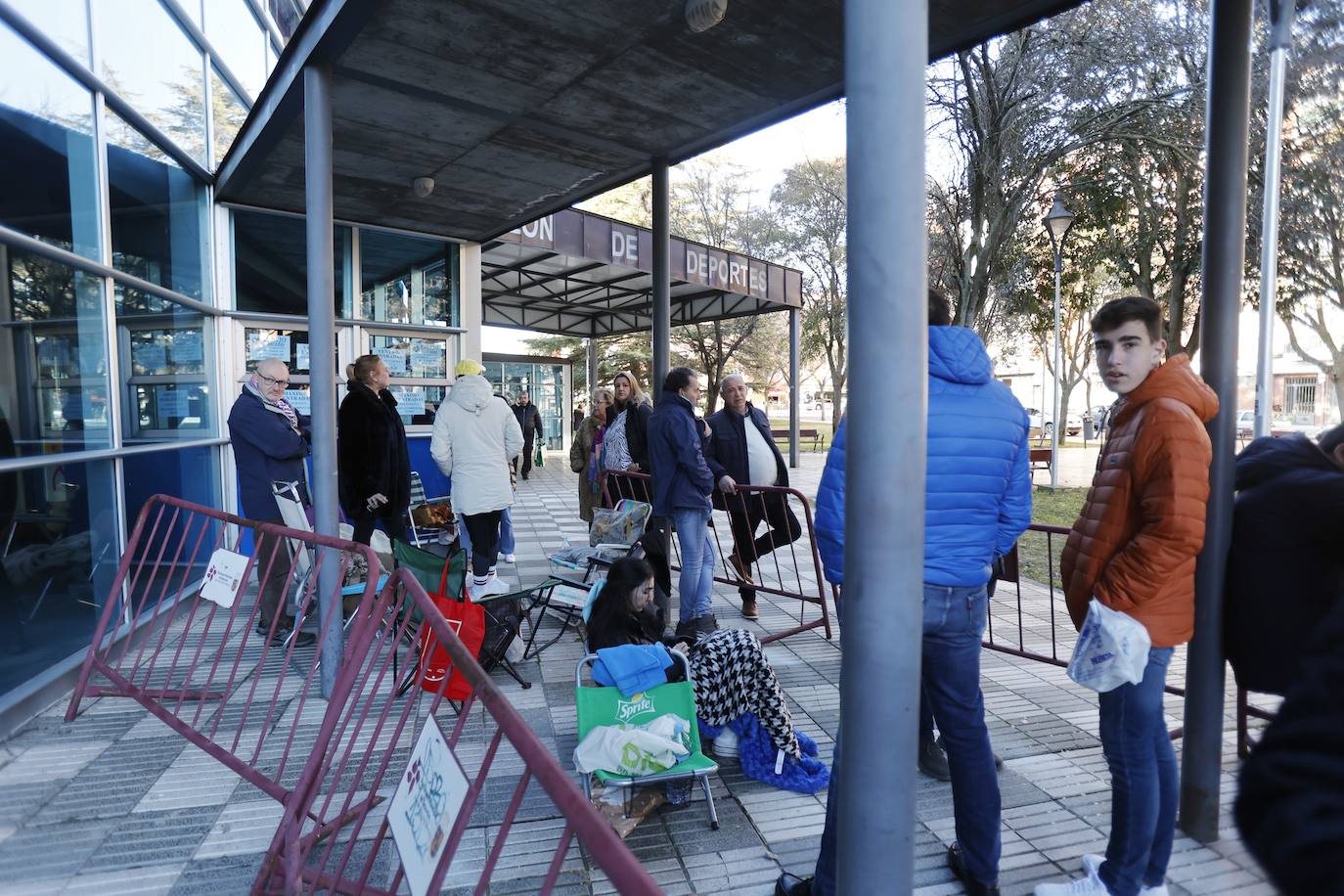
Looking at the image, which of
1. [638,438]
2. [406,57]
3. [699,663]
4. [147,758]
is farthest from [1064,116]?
[147,758]

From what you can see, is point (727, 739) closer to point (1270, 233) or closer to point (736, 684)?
point (736, 684)

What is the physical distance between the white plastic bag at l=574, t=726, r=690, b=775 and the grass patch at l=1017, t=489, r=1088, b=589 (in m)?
3.55

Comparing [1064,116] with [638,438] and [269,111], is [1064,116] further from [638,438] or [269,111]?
[269,111]

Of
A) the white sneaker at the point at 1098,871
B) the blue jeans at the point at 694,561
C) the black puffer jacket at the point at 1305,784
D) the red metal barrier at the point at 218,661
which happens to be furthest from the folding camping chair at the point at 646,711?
the black puffer jacket at the point at 1305,784

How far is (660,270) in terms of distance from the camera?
611cm

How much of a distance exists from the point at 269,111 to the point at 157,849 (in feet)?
14.7

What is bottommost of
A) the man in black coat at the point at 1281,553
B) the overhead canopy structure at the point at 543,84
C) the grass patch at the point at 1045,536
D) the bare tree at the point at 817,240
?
the grass patch at the point at 1045,536

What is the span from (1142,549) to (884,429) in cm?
135

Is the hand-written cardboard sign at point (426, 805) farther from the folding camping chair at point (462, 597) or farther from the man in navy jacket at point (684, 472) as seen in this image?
the man in navy jacket at point (684, 472)

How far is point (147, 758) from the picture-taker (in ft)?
11.8

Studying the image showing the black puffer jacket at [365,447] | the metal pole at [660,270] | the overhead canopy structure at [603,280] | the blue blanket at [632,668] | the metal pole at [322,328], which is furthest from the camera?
the overhead canopy structure at [603,280]

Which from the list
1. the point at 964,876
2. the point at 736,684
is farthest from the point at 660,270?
the point at 964,876

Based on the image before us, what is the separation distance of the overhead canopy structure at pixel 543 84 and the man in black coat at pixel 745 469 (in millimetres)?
2011

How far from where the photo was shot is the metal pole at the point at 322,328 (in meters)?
4.26
